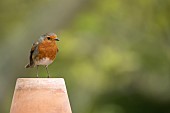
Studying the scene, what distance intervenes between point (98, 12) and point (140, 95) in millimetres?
2472

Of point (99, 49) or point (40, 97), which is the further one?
point (99, 49)

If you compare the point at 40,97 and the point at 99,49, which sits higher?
the point at 40,97

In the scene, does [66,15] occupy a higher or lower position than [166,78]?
higher

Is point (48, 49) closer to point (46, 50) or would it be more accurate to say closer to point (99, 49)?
point (46, 50)

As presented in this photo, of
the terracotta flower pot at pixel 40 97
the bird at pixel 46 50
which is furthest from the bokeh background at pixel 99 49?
the terracotta flower pot at pixel 40 97

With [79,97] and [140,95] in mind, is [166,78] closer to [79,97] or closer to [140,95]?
[140,95]

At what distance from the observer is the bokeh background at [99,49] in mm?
7164

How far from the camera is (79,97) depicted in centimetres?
898

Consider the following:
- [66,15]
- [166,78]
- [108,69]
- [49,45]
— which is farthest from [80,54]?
[49,45]

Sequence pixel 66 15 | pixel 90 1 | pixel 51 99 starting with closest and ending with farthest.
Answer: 1. pixel 51 99
2. pixel 66 15
3. pixel 90 1

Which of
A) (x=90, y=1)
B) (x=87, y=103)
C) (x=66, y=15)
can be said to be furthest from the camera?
(x=87, y=103)

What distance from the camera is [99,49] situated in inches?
393

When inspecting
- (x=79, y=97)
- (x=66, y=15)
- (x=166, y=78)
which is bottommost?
(x=79, y=97)

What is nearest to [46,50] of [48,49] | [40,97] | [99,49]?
[48,49]
